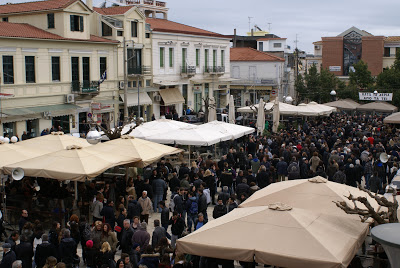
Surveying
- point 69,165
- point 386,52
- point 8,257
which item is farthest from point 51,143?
point 386,52

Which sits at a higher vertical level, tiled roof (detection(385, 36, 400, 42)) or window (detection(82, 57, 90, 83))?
tiled roof (detection(385, 36, 400, 42))

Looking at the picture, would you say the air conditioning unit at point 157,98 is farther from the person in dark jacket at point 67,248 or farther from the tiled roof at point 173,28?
the person in dark jacket at point 67,248

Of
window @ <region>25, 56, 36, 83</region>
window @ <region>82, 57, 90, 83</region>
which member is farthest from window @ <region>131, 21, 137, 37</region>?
window @ <region>25, 56, 36, 83</region>

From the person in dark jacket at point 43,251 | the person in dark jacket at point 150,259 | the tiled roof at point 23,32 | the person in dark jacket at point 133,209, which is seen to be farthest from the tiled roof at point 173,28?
the person in dark jacket at point 150,259

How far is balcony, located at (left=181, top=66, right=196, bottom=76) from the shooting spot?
47000 millimetres

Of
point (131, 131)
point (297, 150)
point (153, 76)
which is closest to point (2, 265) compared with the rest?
point (131, 131)

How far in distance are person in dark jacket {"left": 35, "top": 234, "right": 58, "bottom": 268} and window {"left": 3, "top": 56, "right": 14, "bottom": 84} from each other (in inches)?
797

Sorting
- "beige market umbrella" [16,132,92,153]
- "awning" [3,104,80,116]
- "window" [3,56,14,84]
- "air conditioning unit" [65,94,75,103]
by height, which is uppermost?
"window" [3,56,14,84]

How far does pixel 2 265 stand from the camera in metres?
10.6

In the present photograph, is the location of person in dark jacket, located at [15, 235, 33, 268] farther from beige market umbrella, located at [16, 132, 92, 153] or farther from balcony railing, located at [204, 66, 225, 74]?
balcony railing, located at [204, 66, 225, 74]

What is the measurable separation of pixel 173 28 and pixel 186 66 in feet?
11.3

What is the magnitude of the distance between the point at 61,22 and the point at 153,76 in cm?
1085

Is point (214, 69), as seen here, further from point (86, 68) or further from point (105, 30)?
point (86, 68)

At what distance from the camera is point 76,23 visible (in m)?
35.0
